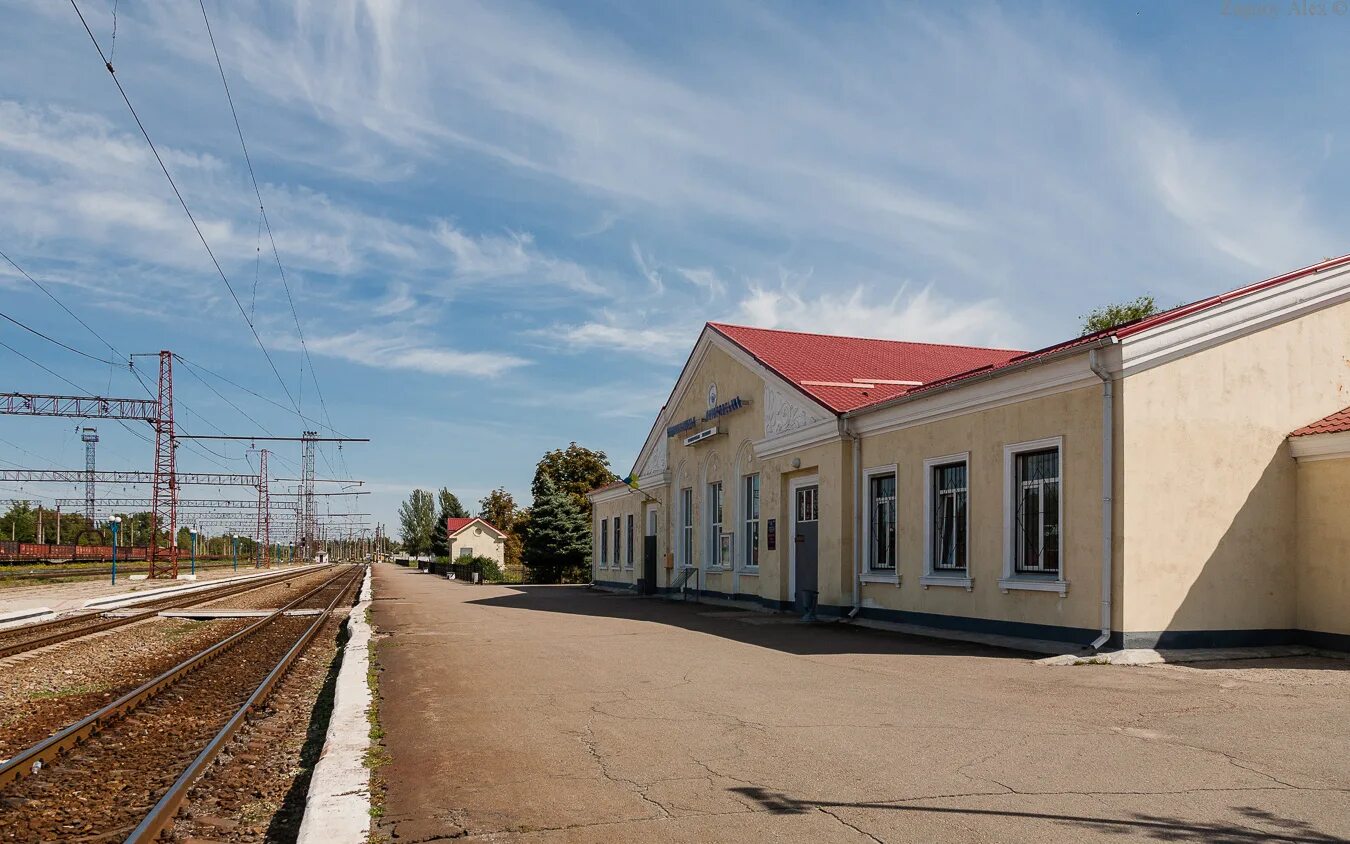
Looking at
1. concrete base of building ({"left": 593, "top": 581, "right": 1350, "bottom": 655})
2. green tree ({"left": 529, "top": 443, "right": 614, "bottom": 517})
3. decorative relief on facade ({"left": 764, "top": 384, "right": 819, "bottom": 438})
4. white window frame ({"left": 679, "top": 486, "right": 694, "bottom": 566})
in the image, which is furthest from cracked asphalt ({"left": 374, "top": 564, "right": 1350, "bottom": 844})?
green tree ({"left": 529, "top": 443, "right": 614, "bottom": 517})

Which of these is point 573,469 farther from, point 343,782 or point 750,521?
point 343,782

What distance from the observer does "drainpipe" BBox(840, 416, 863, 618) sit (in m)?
18.4

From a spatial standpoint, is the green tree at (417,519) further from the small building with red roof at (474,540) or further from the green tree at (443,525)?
the small building with red roof at (474,540)

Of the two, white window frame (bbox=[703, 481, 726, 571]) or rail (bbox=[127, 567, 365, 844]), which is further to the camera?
white window frame (bbox=[703, 481, 726, 571])

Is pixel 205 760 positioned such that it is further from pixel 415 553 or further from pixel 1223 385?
pixel 415 553

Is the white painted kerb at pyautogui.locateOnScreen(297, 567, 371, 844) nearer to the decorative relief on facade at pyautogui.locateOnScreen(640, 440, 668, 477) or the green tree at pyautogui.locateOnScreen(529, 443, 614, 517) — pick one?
the decorative relief on facade at pyautogui.locateOnScreen(640, 440, 668, 477)

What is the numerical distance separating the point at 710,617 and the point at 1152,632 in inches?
382

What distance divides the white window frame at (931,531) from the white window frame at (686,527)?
12.3 m

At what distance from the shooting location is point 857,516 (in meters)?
18.6

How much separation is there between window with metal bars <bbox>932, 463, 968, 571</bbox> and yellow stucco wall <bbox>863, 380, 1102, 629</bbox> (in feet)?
0.88

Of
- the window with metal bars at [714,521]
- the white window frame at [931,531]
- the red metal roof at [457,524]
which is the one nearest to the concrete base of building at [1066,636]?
the white window frame at [931,531]

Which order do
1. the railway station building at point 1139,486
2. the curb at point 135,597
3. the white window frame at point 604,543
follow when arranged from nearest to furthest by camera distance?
the railway station building at point 1139,486 < the curb at point 135,597 < the white window frame at point 604,543

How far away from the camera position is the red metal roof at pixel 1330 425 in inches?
497

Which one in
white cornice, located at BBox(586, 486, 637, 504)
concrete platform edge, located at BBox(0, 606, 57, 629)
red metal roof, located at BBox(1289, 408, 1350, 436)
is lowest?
concrete platform edge, located at BBox(0, 606, 57, 629)
